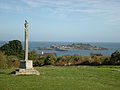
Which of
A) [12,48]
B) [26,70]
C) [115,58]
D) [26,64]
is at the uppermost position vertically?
[12,48]

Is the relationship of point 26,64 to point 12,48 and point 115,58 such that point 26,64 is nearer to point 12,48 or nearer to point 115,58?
point 115,58

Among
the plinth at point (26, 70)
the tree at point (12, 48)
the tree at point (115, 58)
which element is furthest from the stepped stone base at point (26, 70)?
the tree at point (12, 48)

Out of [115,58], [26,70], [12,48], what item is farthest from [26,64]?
[12,48]

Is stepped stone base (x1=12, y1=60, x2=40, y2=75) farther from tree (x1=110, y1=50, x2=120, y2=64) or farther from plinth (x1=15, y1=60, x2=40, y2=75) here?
tree (x1=110, y1=50, x2=120, y2=64)

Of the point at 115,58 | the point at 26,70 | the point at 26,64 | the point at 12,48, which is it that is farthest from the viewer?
the point at 12,48

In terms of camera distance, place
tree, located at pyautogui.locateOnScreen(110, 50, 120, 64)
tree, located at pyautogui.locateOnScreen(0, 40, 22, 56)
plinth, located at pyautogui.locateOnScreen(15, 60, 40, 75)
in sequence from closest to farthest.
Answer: plinth, located at pyautogui.locateOnScreen(15, 60, 40, 75) → tree, located at pyautogui.locateOnScreen(110, 50, 120, 64) → tree, located at pyautogui.locateOnScreen(0, 40, 22, 56)

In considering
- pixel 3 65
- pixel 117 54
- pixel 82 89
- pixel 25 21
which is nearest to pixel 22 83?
pixel 82 89

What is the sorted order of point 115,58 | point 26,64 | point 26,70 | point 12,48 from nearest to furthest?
point 26,70
point 26,64
point 115,58
point 12,48

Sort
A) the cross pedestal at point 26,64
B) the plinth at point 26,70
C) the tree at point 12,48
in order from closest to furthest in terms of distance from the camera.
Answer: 1. the plinth at point 26,70
2. the cross pedestal at point 26,64
3. the tree at point 12,48

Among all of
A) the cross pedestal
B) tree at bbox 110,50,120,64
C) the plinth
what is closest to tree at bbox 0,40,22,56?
tree at bbox 110,50,120,64

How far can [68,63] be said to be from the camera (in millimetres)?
36406

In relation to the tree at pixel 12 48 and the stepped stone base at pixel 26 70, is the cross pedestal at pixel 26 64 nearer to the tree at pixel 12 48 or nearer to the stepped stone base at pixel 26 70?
the stepped stone base at pixel 26 70

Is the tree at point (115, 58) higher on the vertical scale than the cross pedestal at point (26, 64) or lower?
lower

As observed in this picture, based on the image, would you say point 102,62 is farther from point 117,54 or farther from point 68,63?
point 68,63
